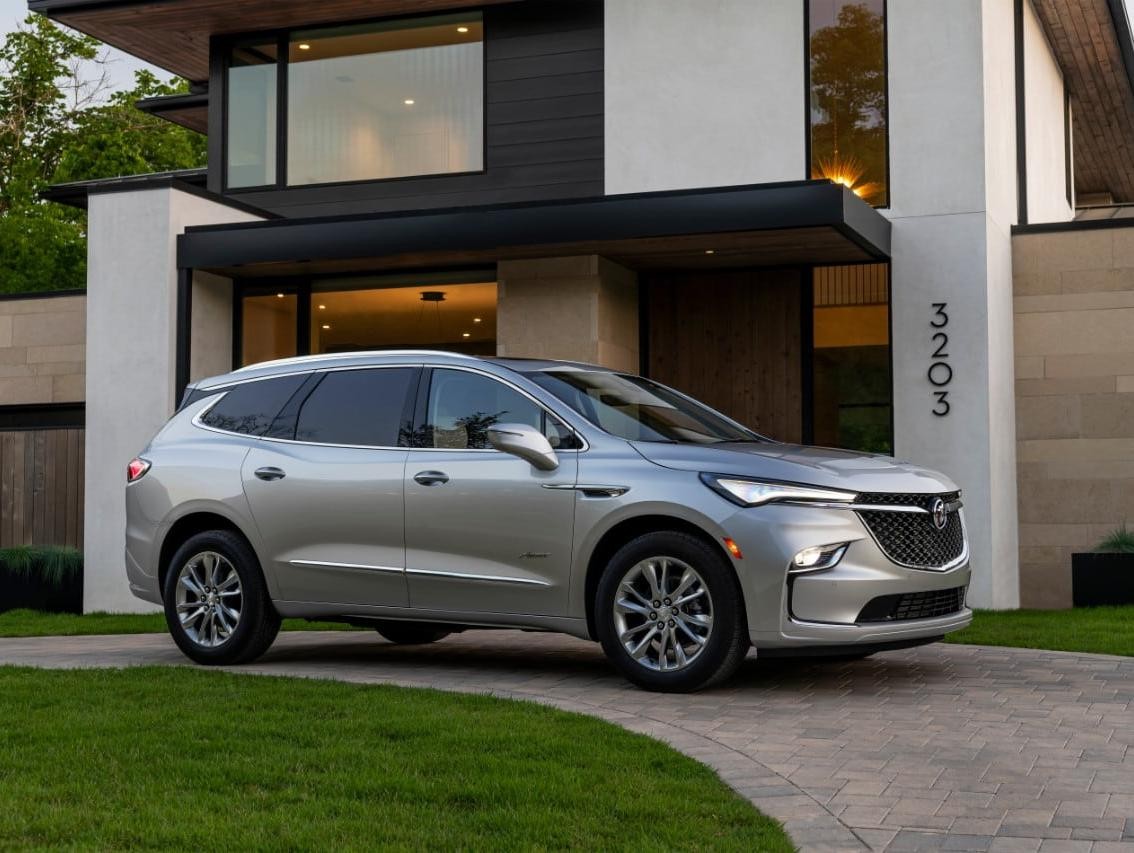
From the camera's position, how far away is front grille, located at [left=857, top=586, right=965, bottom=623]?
8.10 metres

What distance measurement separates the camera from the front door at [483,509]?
8.59 m

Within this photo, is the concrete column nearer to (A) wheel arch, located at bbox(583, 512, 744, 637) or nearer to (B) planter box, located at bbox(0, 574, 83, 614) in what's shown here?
(B) planter box, located at bbox(0, 574, 83, 614)

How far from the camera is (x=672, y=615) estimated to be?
8188 mm

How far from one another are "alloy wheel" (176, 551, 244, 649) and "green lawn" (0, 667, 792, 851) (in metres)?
1.94

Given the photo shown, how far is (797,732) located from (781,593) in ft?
3.43

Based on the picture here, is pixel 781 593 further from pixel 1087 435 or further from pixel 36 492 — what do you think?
pixel 36 492

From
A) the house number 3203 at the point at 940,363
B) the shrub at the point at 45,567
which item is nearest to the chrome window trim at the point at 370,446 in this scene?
the shrub at the point at 45,567

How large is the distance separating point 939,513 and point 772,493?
110cm

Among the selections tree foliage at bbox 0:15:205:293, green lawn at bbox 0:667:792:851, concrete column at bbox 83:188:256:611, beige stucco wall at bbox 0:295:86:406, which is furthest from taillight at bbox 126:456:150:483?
tree foliage at bbox 0:15:205:293

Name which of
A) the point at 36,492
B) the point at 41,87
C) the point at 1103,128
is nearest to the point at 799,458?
the point at 36,492

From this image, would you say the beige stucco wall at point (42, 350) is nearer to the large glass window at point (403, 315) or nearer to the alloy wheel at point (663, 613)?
the large glass window at point (403, 315)

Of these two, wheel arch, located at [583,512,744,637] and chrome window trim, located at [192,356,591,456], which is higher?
chrome window trim, located at [192,356,591,456]

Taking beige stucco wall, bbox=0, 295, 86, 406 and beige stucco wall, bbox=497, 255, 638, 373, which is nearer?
beige stucco wall, bbox=497, 255, 638, 373

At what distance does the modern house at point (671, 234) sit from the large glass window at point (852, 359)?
0.03 meters
